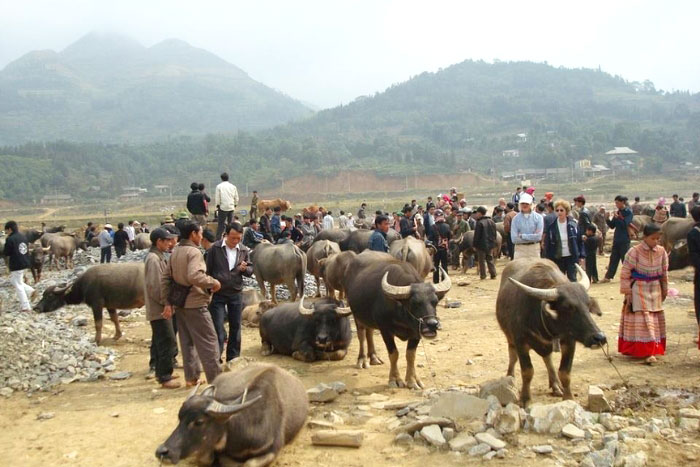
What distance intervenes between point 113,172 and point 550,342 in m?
94.0

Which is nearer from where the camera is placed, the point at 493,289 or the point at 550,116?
the point at 493,289

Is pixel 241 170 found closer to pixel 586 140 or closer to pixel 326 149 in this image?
pixel 326 149

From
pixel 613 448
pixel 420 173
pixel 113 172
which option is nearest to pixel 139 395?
pixel 613 448

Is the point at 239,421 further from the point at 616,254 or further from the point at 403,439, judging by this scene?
the point at 616,254

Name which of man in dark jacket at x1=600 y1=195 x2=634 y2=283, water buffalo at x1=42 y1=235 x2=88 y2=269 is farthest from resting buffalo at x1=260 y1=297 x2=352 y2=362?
water buffalo at x1=42 y1=235 x2=88 y2=269

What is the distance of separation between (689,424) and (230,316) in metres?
5.80

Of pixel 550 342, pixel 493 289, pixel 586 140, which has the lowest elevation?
pixel 493 289

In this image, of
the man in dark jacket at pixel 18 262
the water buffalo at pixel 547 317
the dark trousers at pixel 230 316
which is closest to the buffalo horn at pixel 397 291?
the water buffalo at pixel 547 317

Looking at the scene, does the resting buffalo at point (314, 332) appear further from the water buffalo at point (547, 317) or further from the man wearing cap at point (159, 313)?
the water buffalo at point (547, 317)

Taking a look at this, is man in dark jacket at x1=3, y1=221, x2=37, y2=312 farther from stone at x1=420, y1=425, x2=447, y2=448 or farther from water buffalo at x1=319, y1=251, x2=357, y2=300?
stone at x1=420, y1=425, x2=447, y2=448

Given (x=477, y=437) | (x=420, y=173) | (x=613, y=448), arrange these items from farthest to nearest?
(x=420, y=173) < (x=477, y=437) < (x=613, y=448)

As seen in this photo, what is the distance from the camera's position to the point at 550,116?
447 feet

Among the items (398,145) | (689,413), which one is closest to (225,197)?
(689,413)

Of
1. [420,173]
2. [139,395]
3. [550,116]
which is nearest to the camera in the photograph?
[139,395]
